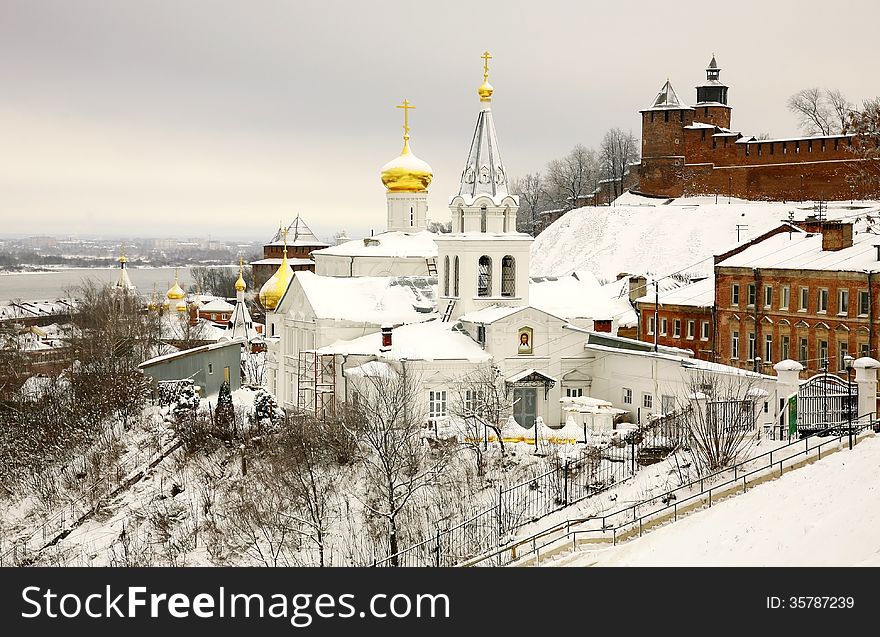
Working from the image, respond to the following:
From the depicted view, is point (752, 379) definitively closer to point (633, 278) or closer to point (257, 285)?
point (633, 278)

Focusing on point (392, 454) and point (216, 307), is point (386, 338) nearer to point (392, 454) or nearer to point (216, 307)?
point (392, 454)

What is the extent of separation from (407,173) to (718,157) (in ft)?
116

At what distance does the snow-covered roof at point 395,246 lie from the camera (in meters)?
37.1

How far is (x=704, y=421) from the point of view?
21062 mm

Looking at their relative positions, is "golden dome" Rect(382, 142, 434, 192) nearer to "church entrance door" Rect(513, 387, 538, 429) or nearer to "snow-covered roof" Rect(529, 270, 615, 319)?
"snow-covered roof" Rect(529, 270, 615, 319)

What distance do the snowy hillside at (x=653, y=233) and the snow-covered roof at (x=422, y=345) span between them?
27.7m

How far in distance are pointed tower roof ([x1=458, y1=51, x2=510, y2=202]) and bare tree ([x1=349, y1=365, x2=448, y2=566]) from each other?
640cm

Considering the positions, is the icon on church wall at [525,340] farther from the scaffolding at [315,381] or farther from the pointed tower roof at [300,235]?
the pointed tower roof at [300,235]

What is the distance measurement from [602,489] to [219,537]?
22.1ft

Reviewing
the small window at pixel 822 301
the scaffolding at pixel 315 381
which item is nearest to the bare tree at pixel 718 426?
the small window at pixel 822 301

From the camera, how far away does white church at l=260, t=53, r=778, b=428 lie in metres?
29.9

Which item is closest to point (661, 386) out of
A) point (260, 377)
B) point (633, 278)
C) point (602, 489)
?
point (602, 489)

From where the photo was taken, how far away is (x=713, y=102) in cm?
7119

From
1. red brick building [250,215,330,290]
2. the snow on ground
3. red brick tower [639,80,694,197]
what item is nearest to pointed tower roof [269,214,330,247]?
red brick building [250,215,330,290]
